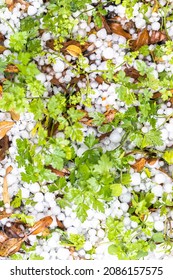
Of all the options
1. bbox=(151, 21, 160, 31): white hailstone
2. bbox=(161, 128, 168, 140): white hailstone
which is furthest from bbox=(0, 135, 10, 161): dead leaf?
bbox=(151, 21, 160, 31): white hailstone

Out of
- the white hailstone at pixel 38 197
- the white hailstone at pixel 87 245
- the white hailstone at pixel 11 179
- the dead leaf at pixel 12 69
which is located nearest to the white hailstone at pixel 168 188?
the white hailstone at pixel 87 245

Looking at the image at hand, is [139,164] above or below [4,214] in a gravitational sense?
above

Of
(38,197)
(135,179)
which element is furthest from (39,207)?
(135,179)

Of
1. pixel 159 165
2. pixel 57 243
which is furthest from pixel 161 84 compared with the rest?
pixel 57 243

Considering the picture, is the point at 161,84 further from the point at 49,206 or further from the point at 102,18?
the point at 49,206

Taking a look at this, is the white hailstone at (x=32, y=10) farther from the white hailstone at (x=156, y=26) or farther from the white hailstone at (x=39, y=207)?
the white hailstone at (x=39, y=207)

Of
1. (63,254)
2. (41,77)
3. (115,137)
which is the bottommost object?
(63,254)

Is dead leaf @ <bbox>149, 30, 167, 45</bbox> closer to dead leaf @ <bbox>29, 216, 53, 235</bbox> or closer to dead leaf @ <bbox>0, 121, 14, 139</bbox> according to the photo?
dead leaf @ <bbox>0, 121, 14, 139</bbox>

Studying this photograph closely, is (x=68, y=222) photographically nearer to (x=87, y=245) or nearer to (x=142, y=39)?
(x=87, y=245)
